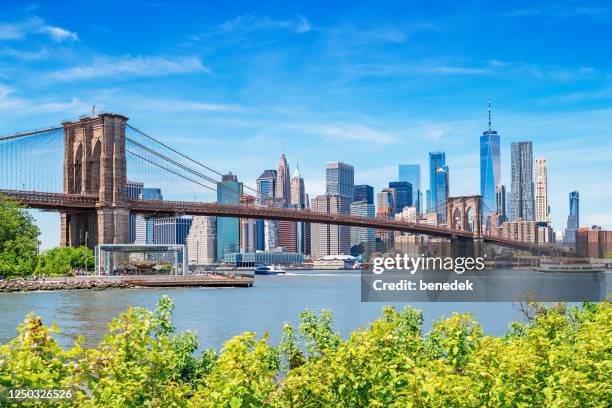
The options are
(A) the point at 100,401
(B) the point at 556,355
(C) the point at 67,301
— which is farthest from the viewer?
(C) the point at 67,301

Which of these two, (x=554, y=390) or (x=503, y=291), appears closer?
(x=554, y=390)

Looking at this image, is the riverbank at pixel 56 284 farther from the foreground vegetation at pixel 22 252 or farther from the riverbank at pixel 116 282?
the foreground vegetation at pixel 22 252

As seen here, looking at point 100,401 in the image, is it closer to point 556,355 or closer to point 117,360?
point 117,360

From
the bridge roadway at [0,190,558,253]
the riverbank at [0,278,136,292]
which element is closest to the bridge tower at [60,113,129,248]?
the bridge roadway at [0,190,558,253]

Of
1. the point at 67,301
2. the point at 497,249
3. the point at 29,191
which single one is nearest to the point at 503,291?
the point at 67,301

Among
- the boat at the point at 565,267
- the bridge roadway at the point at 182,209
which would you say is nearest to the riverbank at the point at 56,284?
the bridge roadway at the point at 182,209

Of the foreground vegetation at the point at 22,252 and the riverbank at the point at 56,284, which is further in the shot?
the foreground vegetation at the point at 22,252

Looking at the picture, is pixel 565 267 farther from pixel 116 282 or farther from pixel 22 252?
pixel 22 252
